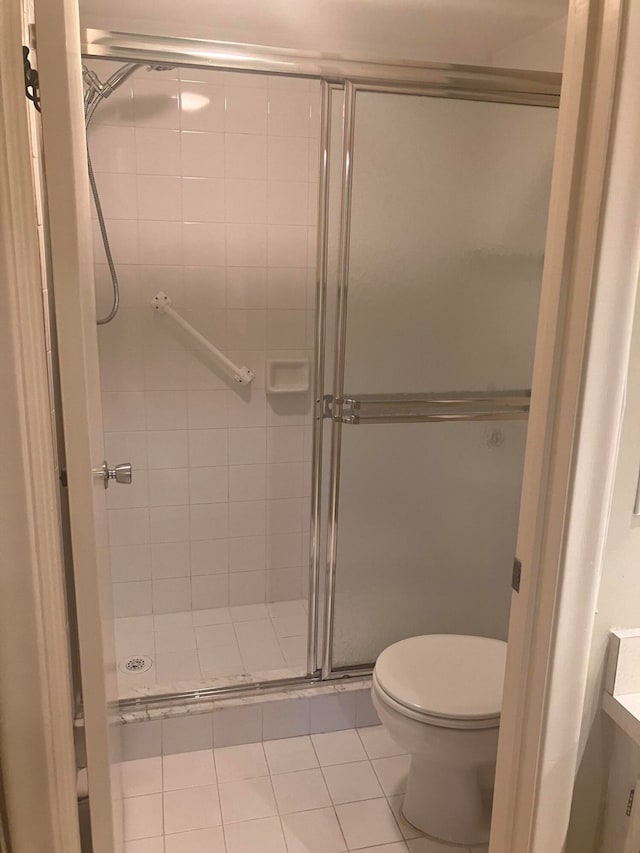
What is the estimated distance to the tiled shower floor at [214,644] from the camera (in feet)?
7.66

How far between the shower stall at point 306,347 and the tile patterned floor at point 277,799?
211 mm

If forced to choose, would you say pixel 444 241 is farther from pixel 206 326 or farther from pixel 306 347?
pixel 206 326

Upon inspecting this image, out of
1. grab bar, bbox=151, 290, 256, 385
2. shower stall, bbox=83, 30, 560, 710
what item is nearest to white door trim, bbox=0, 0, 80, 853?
shower stall, bbox=83, 30, 560, 710

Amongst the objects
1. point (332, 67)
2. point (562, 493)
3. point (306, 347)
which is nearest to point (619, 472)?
point (562, 493)

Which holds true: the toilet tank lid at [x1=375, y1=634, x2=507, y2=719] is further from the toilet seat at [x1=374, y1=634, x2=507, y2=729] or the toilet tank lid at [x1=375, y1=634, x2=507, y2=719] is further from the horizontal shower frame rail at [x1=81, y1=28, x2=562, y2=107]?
the horizontal shower frame rail at [x1=81, y1=28, x2=562, y2=107]

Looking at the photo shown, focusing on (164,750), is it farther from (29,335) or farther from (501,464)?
(29,335)

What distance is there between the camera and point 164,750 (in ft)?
6.99

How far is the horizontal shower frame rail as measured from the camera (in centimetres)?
168

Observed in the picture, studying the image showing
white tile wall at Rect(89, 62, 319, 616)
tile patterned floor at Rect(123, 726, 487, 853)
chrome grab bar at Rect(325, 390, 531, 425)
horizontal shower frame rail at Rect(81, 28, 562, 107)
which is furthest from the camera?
white tile wall at Rect(89, 62, 319, 616)

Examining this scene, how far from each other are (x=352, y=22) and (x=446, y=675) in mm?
2045

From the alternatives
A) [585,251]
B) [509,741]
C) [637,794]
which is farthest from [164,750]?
[585,251]

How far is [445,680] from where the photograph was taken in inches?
71.5

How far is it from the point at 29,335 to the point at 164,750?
162 cm

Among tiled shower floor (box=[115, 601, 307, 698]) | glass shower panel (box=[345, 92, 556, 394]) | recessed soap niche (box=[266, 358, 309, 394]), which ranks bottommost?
tiled shower floor (box=[115, 601, 307, 698])
